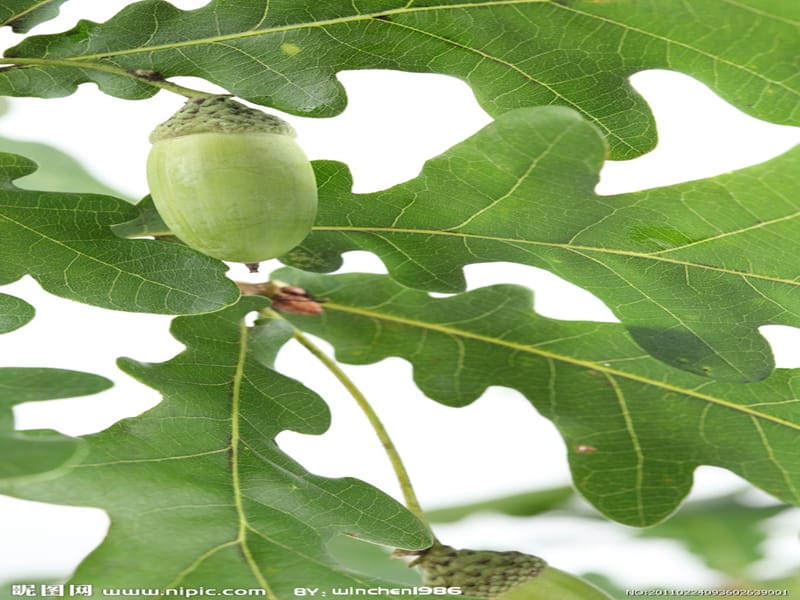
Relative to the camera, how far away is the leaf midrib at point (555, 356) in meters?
1.55

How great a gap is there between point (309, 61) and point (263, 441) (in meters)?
0.45

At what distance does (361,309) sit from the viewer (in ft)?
5.71

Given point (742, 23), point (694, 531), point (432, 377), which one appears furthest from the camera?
point (694, 531)

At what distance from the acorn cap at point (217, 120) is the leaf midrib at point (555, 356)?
0.51 meters

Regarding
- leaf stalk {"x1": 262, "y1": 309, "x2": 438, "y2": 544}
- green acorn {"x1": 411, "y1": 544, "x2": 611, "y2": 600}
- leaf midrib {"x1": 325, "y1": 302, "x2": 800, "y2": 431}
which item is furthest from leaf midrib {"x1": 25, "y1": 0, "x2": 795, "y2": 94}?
green acorn {"x1": 411, "y1": 544, "x2": 611, "y2": 600}

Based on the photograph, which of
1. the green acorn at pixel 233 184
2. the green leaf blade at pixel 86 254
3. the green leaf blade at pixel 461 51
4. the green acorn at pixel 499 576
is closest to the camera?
the green leaf blade at pixel 461 51

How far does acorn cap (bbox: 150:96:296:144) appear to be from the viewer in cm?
123

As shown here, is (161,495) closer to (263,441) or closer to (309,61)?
(263,441)

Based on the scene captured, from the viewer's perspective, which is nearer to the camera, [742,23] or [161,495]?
[742,23]

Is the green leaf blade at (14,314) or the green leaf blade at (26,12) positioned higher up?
the green leaf blade at (26,12)

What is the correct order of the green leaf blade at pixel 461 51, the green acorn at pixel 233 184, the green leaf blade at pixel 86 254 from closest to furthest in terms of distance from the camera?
the green leaf blade at pixel 461 51, the green acorn at pixel 233 184, the green leaf blade at pixel 86 254

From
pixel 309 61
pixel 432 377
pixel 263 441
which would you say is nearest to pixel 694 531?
pixel 432 377

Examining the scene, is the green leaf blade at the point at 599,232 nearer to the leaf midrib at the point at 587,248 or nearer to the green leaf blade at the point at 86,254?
the leaf midrib at the point at 587,248

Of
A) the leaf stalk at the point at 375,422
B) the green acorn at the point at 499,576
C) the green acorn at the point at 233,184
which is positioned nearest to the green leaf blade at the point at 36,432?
the green acorn at the point at 233,184
